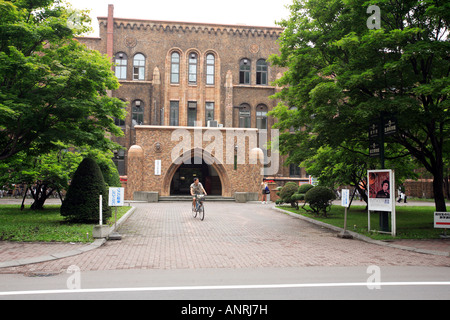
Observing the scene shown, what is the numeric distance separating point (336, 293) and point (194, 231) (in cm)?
787

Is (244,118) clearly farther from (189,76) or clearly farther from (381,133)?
(381,133)

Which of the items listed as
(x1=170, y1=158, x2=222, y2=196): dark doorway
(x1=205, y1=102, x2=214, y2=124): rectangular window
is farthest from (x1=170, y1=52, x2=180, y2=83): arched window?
(x1=170, y1=158, x2=222, y2=196): dark doorway

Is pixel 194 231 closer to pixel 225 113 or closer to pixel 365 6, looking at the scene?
pixel 365 6

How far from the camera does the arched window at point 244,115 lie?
38.0m

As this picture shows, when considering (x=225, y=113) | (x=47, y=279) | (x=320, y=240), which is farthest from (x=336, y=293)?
(x=225, y=113)

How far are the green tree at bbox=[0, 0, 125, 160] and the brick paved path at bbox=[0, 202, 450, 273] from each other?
3962mm

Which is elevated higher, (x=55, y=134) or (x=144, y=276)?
(x=55, y=134)

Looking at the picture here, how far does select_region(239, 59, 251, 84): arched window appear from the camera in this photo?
38.6 metres

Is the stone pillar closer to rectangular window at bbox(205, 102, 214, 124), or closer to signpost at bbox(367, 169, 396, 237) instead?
rectangular window at bbox(205, 102, 214, 124)

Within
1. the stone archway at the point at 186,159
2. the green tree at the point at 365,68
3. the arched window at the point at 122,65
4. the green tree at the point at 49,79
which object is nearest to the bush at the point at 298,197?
the green tree at the point at 365,68

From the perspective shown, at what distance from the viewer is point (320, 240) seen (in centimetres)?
1149

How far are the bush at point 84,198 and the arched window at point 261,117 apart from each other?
85.9ft

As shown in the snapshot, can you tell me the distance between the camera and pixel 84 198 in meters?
13.2

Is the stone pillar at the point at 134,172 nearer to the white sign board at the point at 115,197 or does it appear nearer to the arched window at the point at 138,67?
the arched window at the point at 138,67
